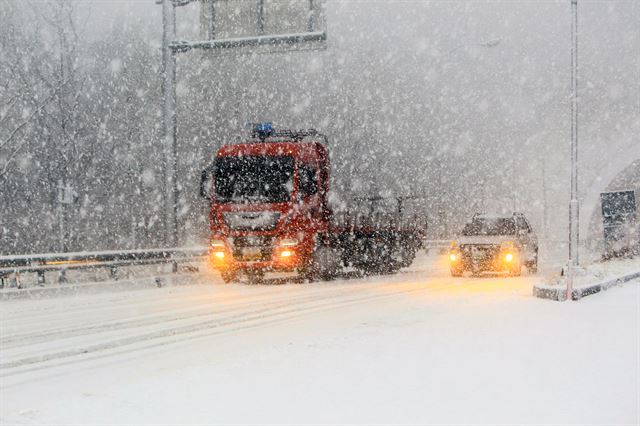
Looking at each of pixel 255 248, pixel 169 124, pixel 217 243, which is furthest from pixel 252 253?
pixel 169 124

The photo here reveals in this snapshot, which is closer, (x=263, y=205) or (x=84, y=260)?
(x=263, y=205)

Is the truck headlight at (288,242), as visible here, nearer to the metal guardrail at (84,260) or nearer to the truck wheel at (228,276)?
the truck wheel at (228,276)

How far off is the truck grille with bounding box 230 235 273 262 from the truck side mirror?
138 cm

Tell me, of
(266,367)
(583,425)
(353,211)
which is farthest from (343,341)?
(353,211)

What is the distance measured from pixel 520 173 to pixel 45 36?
4122cm

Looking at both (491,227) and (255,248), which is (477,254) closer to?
(491,227)

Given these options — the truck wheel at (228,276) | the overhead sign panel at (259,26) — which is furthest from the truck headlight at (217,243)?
the overhead sign panel at (259,26)

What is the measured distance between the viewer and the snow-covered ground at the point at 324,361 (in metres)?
6.22

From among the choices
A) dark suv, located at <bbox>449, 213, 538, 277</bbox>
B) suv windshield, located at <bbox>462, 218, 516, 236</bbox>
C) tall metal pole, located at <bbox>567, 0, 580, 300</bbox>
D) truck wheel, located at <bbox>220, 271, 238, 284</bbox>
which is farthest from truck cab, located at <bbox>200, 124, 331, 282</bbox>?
tall metal pole, located at <bbox>567, 0, 580, 300</bbox>

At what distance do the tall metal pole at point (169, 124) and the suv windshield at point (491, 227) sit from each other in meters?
8.18

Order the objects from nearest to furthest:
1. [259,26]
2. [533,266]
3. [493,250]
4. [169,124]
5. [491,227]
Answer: [259,26] → [493,250] → [169,124] → [491,227] → [533,266]

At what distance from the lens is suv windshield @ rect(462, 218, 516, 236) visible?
21.8 metres

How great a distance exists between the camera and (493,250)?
2078 cm

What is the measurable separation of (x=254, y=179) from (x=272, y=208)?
870mm
